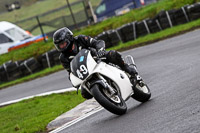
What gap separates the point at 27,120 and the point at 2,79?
13171mm

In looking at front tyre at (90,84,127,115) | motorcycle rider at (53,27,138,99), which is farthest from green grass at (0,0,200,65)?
front tyre at (90,84,127,115)

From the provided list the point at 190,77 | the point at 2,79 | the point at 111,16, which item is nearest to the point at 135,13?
the point at 111,16

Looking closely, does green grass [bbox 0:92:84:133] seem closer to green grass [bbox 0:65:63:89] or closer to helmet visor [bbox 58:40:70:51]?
helmet visor [bbox 58:40:70:51]

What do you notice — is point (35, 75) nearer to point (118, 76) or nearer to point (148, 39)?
point (148, 39)

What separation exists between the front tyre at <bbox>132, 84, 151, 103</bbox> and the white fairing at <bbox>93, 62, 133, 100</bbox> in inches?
8.4

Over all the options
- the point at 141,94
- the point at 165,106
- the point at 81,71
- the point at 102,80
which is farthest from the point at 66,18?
the point at 165,106

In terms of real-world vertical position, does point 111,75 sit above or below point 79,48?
below

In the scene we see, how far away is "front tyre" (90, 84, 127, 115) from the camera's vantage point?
8.00 metres

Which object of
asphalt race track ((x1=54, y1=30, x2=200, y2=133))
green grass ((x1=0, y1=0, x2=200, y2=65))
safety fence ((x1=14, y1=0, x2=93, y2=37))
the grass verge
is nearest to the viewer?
asphalt race track ((x1=54, y1=30, x2=200, y2=133))

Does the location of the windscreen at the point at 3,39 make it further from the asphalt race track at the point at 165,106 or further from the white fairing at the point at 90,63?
the white fairing at the point at 90,63

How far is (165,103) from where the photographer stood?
8.27m

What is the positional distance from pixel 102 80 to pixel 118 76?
1.62ft

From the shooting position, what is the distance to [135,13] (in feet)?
86.6

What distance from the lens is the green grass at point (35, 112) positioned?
1068 centimetres
